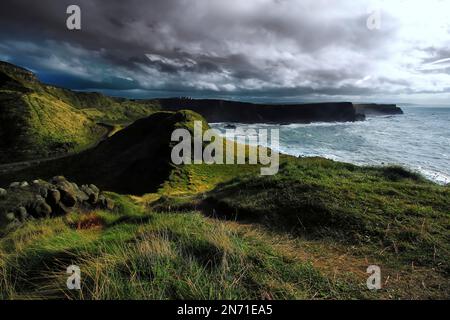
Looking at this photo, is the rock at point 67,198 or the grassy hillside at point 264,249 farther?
the rock at point 67,198

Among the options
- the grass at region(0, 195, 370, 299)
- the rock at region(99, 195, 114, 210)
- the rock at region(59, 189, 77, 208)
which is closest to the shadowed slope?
the rock at region(99, 195, 114, 210)

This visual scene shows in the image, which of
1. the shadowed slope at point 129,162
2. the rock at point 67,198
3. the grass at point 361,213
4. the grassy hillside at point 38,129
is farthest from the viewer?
the grassy hillside at point 38,129

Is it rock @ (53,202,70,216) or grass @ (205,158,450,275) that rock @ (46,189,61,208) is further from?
grass @ (205,158,450,275)

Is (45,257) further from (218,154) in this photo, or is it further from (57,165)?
(57,165)

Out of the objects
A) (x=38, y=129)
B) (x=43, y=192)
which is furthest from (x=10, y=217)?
(x=38, y=129)

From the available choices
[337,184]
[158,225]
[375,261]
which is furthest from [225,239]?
[337,184]

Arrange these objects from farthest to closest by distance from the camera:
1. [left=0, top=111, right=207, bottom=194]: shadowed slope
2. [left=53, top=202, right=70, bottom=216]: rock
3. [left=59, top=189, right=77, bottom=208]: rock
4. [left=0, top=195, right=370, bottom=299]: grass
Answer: [left=0, top=111, right=207, bottom=194]: shadowed slope
[left=59, top=189, right=77, bottom=208]: rock
[left=53, top=202, right=70, bottom=216]: rock
[left=0, top=195, right=370, bottom=299]: grass

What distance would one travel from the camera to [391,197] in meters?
11.0

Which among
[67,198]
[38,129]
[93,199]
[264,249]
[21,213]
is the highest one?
[38,129]

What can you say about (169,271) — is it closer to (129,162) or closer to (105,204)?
(105,204)

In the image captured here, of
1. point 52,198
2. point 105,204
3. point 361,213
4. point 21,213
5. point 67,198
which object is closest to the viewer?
point 361,213

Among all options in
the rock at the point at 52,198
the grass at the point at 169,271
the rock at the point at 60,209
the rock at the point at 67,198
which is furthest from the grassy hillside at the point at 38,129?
the grass at the point at 169,271

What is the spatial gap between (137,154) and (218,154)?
19256mm

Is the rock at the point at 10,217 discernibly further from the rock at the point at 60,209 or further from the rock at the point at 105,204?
the rock at the point at 105,204
